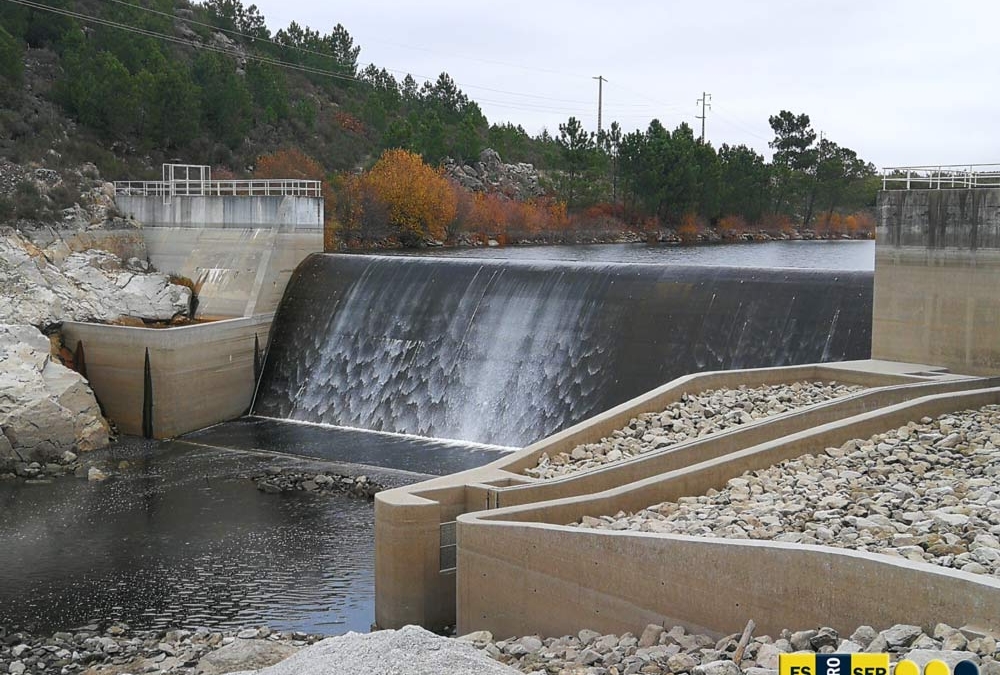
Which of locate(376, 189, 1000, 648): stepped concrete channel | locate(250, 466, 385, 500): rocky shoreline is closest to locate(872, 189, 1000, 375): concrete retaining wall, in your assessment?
locate(376, 189, 1000, 648): stepped concrete channel

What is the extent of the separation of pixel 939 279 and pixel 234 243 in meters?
17.0

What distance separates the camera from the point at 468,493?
12.9 meters

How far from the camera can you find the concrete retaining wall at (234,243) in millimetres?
26984

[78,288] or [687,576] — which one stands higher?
[78,288]

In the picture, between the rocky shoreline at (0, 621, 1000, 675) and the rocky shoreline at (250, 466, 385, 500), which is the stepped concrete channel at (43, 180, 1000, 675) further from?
the rocky shoreline at (250, 466, 385, 500)

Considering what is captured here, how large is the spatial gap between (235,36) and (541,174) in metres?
23.4

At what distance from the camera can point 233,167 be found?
55.8m

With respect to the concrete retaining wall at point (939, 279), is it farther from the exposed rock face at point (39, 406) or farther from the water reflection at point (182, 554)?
the exposed rock face at point (39, 406)

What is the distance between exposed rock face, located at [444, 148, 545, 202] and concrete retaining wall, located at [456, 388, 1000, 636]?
55659 mm

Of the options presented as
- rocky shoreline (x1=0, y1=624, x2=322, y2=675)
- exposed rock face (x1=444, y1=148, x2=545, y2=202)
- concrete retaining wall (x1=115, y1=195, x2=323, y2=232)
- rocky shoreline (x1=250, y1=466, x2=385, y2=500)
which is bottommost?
rocky shoreline (x1=0, y1=624, x2=322, y2=675)

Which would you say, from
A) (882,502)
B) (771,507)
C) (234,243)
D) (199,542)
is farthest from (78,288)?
(882,502)

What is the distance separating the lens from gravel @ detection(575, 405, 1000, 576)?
9523 millimetres

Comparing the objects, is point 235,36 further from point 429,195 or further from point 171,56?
point 429,195

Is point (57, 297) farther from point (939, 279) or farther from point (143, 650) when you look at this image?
point (939, 279)
